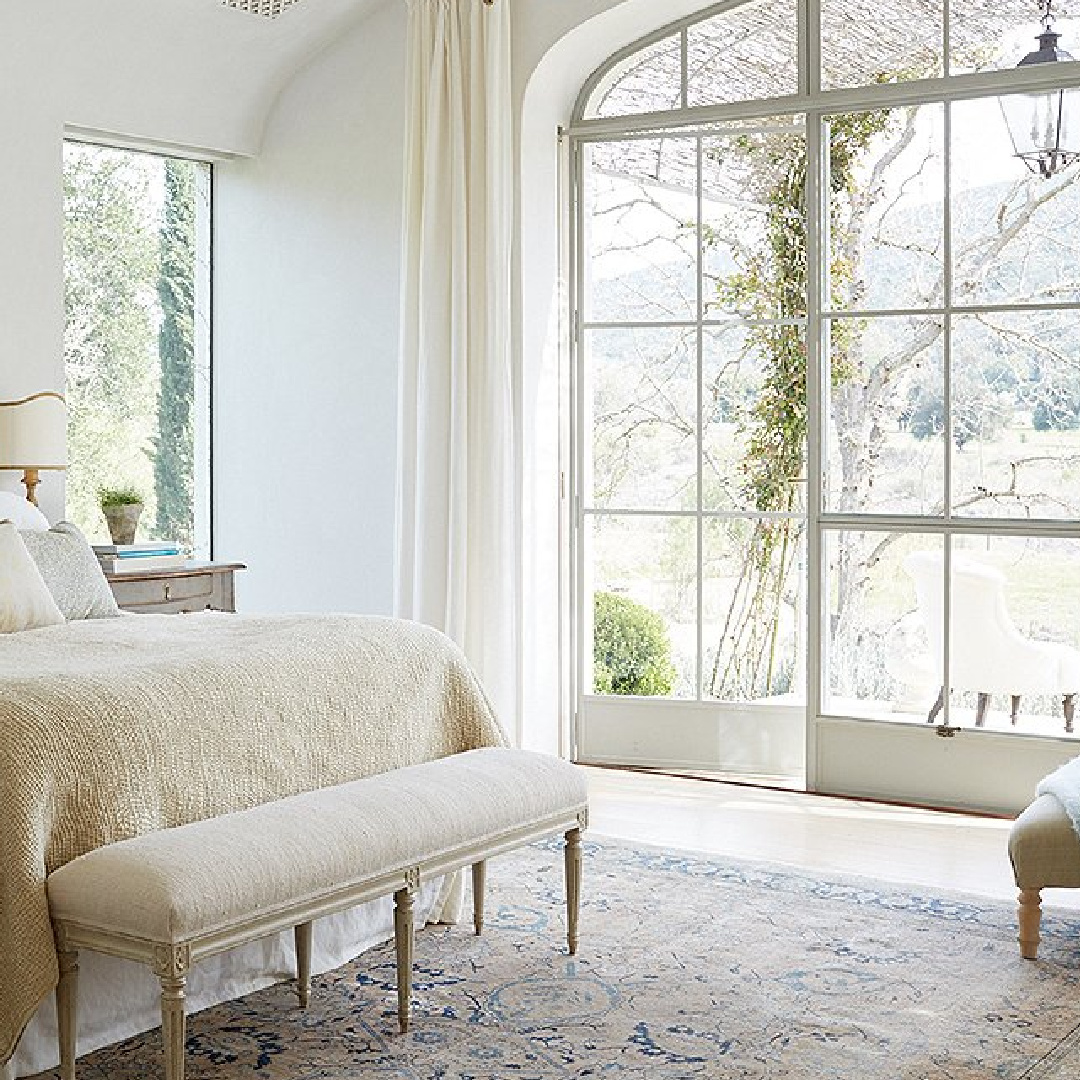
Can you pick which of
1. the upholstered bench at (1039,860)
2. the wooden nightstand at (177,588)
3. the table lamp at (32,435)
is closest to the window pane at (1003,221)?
the upholstered bench at (1039,860)

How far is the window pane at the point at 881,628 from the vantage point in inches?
215

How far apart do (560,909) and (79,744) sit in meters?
1.63

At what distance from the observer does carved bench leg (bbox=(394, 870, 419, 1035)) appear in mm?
3395

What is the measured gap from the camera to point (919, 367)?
17.8 feet

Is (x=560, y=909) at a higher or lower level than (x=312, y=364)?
lower

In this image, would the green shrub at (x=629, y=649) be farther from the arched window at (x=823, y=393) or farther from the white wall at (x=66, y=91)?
the white wall at (x=66, y=91)

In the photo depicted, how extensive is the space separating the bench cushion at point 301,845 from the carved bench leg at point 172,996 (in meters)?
0.03

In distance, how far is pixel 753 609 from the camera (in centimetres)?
588

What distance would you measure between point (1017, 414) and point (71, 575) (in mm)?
2901

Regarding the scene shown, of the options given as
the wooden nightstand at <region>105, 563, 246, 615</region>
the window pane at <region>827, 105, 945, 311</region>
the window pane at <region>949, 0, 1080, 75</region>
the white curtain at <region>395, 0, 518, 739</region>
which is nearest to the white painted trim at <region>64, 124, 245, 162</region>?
the white curtain at <region>395, 0, 518, 739</region>

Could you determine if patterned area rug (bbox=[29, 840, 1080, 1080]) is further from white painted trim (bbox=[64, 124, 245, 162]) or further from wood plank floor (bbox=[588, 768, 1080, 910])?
white painted trim (bbox=[64, 124, 245, 162])

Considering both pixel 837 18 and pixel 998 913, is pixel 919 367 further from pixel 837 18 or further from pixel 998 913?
pixel 998 913

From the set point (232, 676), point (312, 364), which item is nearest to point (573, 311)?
point (312, 364)

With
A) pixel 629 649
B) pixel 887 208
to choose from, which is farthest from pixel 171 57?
pixel 629 649
